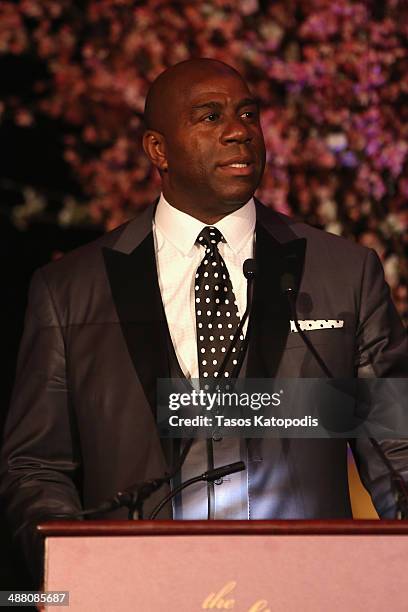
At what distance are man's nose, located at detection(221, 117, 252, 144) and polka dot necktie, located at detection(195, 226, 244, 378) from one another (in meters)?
0.19

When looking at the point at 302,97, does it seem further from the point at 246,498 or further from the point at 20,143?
the point at 246,498

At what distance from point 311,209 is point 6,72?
52.0 inches

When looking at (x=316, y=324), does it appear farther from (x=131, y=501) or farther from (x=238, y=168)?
(x=131, y=501)

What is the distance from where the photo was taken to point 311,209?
459 cm

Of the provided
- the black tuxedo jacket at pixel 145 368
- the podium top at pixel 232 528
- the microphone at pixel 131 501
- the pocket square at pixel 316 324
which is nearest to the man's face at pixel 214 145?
the black tuxedo jacket at pixel 145 368

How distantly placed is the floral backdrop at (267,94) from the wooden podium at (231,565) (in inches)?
108

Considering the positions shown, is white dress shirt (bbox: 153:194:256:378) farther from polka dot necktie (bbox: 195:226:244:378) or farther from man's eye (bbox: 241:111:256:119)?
man's eye (bbox: 241:111:256:119)

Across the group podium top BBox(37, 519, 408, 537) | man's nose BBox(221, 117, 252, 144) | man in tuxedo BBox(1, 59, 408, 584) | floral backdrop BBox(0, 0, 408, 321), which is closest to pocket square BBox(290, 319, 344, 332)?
man in tuxedo BBox(1, 59, 408, 584)

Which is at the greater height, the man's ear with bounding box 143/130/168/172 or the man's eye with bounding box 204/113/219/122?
the man's ear with bounding box 143/130/168/172

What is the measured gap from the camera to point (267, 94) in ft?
15.2

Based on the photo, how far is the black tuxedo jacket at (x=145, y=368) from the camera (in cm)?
217

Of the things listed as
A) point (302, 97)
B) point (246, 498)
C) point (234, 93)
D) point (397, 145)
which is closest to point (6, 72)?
point (302, 97)

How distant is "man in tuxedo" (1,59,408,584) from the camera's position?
217 centimetres

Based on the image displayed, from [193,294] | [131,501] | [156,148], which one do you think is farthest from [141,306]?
[131,501]
